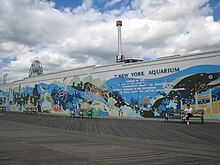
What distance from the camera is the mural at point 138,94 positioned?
21297 millimetres

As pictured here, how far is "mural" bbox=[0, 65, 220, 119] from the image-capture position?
2130 centimetres

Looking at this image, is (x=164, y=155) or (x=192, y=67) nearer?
(x=164, y=155)

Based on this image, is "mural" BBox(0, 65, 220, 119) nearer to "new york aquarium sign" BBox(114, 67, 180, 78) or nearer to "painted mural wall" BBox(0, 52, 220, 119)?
"painted mural wall" BBox(0, 52, 220, 119)

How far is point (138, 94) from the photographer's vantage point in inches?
1039

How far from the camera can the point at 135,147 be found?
29.0ft

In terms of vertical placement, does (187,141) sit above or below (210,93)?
below

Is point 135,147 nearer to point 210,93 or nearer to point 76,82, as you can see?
point 210,93

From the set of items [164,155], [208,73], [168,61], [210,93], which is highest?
[168,61]

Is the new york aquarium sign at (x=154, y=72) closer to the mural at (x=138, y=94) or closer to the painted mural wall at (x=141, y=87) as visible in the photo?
the painted mural wall at (x=141, y=87)

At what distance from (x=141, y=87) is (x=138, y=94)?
0.80 metres

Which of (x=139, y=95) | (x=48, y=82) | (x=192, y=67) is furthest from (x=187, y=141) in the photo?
(x=48, y=82)

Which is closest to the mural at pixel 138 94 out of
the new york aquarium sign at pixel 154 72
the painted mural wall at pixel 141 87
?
the painted mural wall at pixel 141 87

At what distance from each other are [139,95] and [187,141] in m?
16.3

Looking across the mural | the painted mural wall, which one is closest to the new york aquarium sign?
the painted mural wall
